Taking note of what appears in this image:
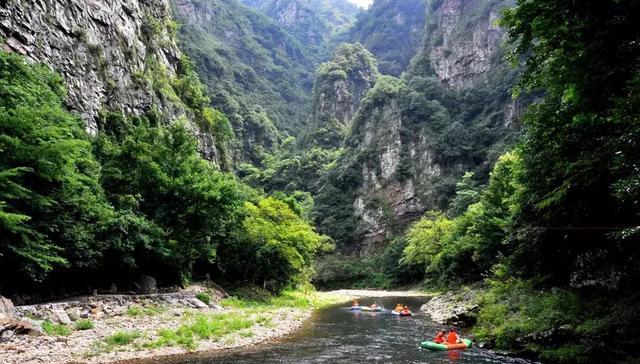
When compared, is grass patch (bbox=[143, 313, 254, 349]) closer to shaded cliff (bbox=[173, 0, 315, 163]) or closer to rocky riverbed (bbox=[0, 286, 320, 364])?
rocky riverbed (bbox=[0, 286, 320, 364])

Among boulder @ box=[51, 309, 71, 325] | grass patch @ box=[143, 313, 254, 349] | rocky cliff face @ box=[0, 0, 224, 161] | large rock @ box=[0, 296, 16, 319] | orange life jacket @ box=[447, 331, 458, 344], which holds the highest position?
rocky cliff face @ box=[0, 0, 224, 161]

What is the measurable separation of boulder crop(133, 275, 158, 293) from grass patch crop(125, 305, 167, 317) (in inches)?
174

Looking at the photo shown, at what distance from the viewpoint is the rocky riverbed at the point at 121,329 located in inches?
592

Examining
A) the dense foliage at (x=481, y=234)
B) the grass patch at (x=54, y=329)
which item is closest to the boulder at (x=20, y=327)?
the grass patch at (x=54, y=329)

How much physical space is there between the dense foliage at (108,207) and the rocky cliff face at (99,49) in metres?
2.44

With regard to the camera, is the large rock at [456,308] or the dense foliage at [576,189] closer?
the dense foliage at [576,189]

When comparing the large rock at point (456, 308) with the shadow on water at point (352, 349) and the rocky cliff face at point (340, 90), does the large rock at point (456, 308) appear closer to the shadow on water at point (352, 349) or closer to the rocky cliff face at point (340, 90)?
the shadow on water at point (352, 349)


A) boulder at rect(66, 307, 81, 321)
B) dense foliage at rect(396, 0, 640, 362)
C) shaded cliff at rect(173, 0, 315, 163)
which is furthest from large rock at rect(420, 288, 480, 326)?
shaded cliff at rect(173, 0, 315, 163)

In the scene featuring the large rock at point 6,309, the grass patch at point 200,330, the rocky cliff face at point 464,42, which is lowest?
the grass patch at point 200,330

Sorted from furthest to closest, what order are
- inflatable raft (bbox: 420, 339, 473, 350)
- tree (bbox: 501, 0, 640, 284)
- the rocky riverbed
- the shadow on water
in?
inflatable raft (bbox: 420, 339, 473, 350)
the shadow on water
the rocky riverbed
tree (bbox: 501, 0, 640, 284)

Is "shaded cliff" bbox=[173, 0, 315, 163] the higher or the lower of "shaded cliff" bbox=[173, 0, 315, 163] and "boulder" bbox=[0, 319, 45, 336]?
the higher

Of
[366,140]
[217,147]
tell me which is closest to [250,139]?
[366,140]

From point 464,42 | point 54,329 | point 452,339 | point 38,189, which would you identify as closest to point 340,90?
point 464,42

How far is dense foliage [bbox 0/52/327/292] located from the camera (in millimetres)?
18656
